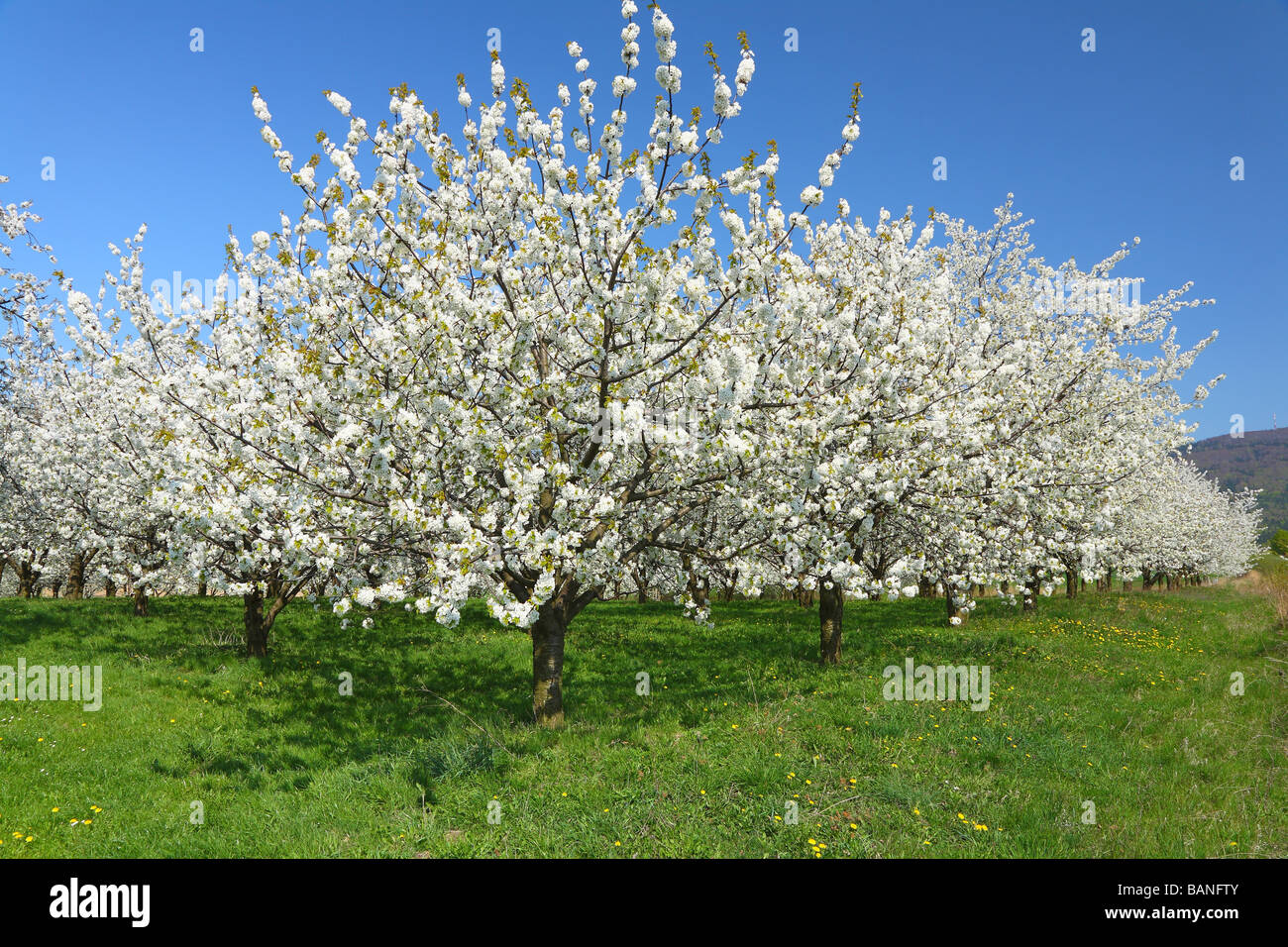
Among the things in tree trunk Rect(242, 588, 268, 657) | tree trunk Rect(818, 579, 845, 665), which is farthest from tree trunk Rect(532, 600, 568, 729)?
tree trunk Rect(242, 588, 268, 657)

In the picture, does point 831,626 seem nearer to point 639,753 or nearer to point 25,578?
point 639,753

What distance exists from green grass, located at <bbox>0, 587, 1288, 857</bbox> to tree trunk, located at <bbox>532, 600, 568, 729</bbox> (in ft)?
1.63

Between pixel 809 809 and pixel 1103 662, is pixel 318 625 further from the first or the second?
pixel 1103 662

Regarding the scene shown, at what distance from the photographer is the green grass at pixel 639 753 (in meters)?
7.04

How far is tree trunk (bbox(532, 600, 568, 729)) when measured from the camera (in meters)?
10.0

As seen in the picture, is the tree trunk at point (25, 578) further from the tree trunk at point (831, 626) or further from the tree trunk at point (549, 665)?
the tree trunk at point (831, 626)

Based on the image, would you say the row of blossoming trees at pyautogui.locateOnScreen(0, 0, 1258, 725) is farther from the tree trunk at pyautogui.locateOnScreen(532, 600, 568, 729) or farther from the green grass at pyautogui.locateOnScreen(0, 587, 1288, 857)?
the green grass at pyautogui.locateOnScreen(0, 587, 1288, 857)

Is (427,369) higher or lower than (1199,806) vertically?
higher

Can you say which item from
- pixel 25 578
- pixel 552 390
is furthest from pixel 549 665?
pixel 25 578

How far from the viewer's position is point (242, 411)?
8312mm

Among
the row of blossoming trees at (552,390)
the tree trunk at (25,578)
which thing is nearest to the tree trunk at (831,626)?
the row of blossoming trees at (552,390)

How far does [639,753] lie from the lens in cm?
897
